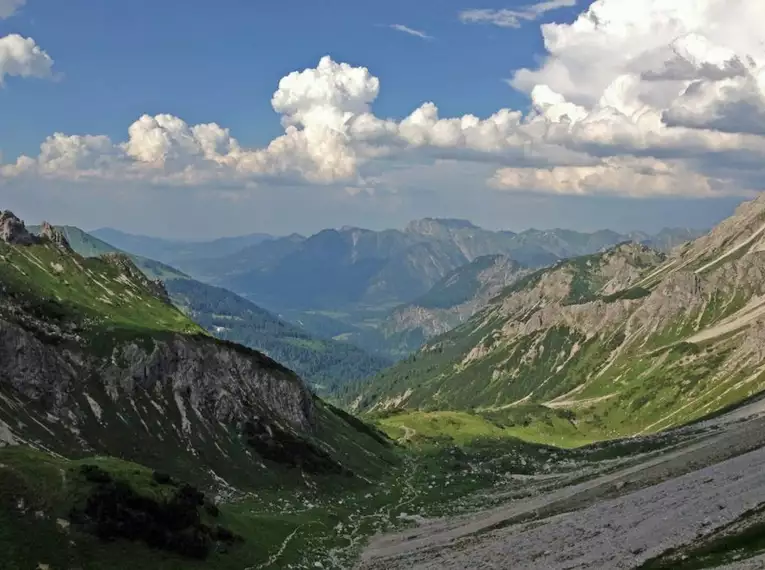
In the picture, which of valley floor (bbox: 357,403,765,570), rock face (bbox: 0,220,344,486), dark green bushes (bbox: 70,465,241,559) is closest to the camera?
valley floor (bbox: 357,403,765,570)

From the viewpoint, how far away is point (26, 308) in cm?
16288

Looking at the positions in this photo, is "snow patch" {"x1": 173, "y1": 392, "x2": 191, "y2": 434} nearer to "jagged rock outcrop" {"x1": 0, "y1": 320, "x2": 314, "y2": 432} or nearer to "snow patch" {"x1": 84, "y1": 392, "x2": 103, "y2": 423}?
"jagged rock outcrop" {"x1": 0, "y1": 320, "x2": 314, "y2": 432}

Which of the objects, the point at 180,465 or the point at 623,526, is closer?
the point at 623,526

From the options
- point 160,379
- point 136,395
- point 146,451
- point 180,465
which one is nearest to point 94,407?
point 136,395

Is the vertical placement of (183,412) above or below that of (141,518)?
below

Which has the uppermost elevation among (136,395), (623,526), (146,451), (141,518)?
(136,395)

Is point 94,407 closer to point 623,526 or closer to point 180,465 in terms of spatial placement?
point 180,465

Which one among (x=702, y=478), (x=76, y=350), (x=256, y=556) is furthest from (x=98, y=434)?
(x=702, y=478)

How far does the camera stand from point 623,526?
82.2m

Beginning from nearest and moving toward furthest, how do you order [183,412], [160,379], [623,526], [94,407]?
1. [623,526]
2. [94,407]
3. [183,412]
4. [160,379]

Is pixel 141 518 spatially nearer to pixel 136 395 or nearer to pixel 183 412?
pixel 136 395

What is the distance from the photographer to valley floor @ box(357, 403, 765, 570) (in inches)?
2635

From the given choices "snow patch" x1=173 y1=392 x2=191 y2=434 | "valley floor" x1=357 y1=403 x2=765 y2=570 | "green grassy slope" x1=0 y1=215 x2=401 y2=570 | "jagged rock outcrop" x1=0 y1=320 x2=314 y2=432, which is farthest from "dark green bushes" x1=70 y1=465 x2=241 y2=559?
"snow patch" x1=173 y1=392 x2=191 y2=434

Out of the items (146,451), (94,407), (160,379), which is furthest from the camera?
(160,379)
